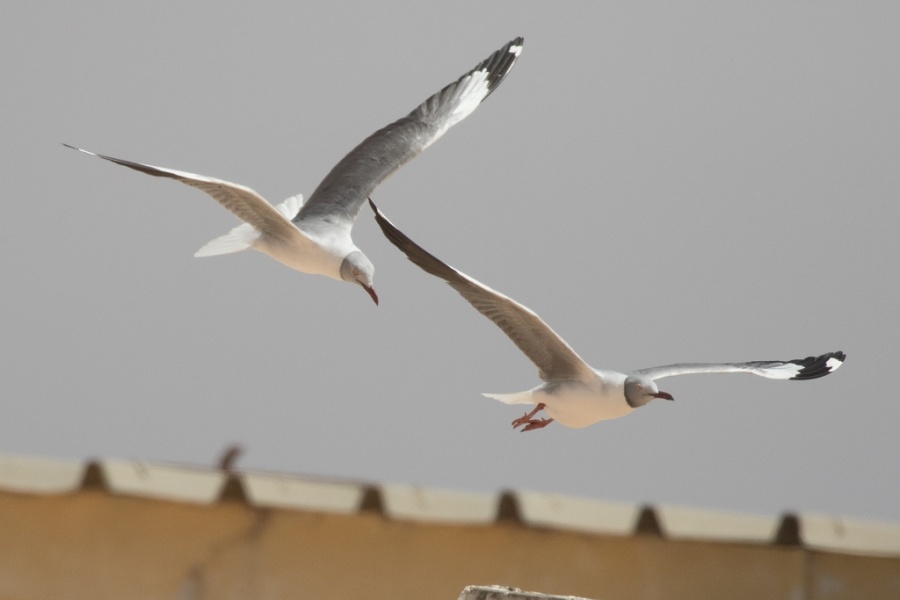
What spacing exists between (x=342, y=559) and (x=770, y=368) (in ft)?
4.36

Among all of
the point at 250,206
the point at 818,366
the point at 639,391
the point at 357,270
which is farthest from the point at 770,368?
the point at 250,206

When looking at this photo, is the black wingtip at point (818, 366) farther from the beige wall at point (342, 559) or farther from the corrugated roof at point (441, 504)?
the beige wall at point (342, 559)

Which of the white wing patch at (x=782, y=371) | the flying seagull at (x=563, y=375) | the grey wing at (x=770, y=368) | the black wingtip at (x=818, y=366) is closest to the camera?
the flying seagull at (x=563, y=375)

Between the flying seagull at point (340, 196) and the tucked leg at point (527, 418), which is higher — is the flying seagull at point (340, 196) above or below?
above

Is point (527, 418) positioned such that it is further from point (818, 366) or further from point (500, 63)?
point (500, 63)

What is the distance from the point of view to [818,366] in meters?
4.30

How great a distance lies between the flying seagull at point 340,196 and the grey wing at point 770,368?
0.78m

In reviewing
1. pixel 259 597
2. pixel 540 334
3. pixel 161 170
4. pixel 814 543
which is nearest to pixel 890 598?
pixel 814 543

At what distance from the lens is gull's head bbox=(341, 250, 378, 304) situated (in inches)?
149

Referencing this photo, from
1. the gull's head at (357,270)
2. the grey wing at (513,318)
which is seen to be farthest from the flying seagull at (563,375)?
the gull's head at (357,270)

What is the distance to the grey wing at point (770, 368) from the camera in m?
3.70

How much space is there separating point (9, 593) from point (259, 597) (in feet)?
2.17

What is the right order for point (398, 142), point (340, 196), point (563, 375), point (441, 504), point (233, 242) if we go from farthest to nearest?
1. point (398, 142)
2. point (340, 196)
3. point (441, 504)
4. point (233, 242)
5. point (563, 375)

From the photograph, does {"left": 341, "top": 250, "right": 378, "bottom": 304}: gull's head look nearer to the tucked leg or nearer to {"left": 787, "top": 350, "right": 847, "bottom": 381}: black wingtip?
the tucked leg
